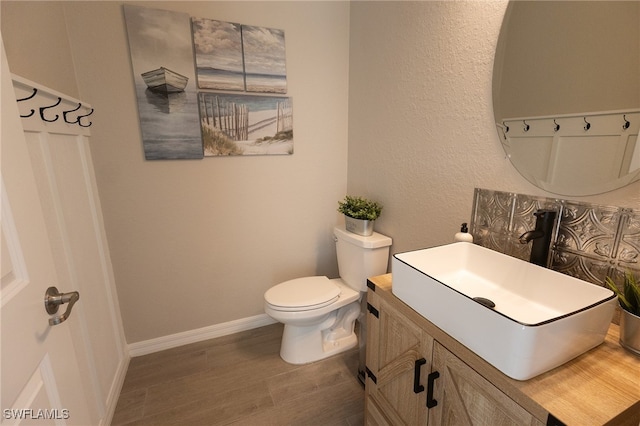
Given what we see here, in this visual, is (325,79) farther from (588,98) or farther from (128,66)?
(588,98)

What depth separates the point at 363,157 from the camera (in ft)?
6.66

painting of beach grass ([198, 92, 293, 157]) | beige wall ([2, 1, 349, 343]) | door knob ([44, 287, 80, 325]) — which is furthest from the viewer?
painting of beach grass ([198, 92, 293, 157])

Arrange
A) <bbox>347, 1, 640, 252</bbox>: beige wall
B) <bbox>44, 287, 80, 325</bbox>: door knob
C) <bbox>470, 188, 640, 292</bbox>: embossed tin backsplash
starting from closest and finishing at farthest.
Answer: <bbox>44, 287, 80, 325</bbox>: door knob
<bbox>470, 188, 640, 292</bbox>: embossed tin backsplash
<bbox>347, 1, 640, 252</bbox>: beige wall

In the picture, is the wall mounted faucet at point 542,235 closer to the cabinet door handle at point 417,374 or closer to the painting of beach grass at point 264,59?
the cabinet door handle at point 417,374

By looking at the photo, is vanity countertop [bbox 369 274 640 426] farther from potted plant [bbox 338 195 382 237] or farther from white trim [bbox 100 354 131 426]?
white trim [bbox 100 354 131 426]

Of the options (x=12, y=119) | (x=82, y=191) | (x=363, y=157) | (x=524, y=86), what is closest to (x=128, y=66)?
(x=82, y=191)

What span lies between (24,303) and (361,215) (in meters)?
1.49

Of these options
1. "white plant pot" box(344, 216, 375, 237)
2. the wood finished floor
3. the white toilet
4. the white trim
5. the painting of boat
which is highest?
the painting of boat

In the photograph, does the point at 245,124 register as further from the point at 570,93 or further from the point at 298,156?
the point at 570,93

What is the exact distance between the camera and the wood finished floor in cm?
151

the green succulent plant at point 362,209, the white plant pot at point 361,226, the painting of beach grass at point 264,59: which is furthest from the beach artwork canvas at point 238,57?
the white plant pot at point 361,226

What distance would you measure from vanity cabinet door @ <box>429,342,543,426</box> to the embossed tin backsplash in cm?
54

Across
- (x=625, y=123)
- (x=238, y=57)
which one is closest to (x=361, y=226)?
(x=625, y=123)

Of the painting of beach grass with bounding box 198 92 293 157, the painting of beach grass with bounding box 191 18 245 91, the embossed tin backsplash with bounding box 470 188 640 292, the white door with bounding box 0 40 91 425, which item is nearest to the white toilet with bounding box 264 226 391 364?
the embossed tin backsplash with bounding box 470 188 640 292
